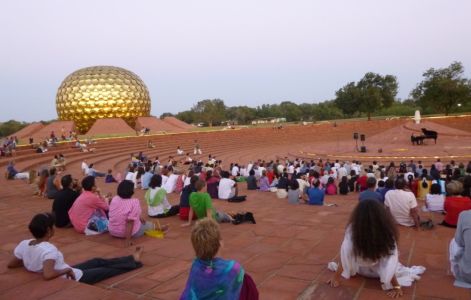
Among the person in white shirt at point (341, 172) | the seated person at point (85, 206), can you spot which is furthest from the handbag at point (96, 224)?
the person in white shirt at point (341, 172)

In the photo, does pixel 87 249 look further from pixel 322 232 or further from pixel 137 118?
pixel 137 118

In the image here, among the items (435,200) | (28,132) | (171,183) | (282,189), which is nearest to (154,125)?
(28,132)

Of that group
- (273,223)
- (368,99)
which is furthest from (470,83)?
(273,223)

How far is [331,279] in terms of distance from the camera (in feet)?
12.5

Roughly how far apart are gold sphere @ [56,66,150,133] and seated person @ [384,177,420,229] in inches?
1565

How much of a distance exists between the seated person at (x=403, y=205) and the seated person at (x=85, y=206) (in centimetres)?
491

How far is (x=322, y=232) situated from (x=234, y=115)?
80813mm

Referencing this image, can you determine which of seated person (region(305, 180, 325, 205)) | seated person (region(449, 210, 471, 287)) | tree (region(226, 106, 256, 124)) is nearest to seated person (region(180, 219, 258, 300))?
seated person (region(449, 210, 471, 287))

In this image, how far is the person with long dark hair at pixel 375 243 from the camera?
3.46m

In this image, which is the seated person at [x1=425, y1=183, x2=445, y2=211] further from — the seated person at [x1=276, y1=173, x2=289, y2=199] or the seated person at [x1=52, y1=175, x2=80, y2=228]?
the seated person at [x1=52, y1=175, x2=80, y2=228]

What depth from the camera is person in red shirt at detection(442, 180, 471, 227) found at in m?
5.70

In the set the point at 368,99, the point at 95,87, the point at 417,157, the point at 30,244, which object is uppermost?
the point at 95,87

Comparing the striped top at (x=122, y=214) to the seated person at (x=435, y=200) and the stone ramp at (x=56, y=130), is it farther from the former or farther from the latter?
the stone ramp at (x=56, y=130)

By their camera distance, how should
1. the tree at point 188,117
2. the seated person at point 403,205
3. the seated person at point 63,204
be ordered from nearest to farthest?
the seated person at point 403,205, the seated person at point 63,204, the tree at point 188,117
